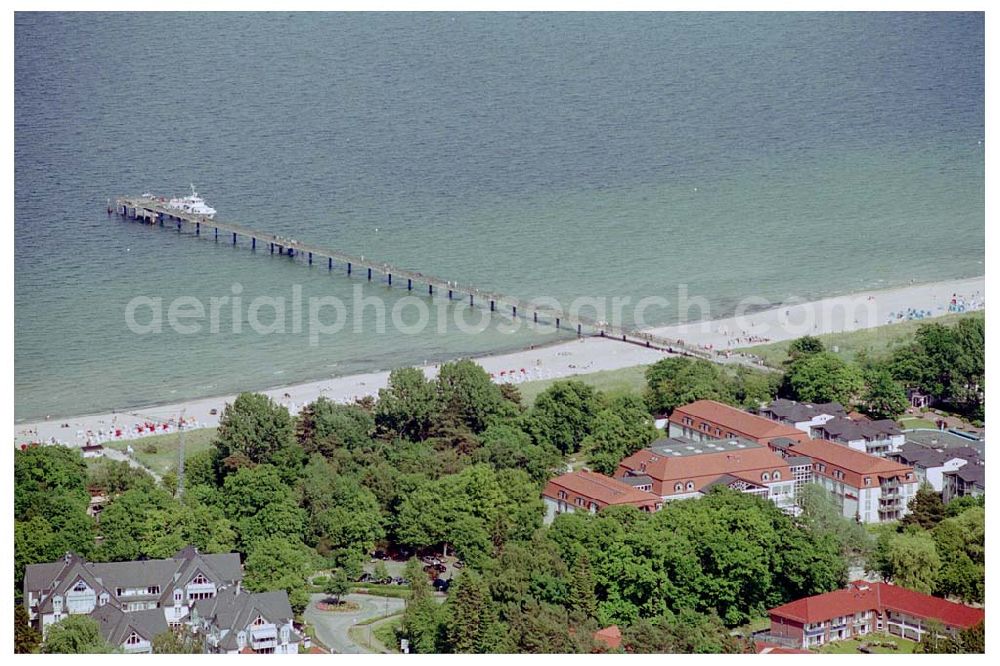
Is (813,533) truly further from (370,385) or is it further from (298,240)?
(298,240)

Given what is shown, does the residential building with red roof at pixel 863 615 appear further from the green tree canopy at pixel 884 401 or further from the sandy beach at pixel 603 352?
the sandy beach at pixel 603 352

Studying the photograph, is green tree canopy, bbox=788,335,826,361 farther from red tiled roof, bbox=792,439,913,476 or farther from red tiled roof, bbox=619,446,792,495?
red tiled roof, bbox=619,446,792,495

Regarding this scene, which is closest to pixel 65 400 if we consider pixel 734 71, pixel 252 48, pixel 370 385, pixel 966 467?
pixel 370 385

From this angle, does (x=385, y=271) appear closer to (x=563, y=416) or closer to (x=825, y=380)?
(x=563, y=416)

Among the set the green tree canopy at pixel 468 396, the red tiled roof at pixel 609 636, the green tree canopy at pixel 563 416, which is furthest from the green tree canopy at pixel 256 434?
the red tiled roof at pixel 609 636

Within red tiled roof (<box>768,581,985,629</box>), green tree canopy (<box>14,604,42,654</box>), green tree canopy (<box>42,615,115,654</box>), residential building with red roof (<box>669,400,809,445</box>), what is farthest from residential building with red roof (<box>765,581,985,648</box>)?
green tree canopy (<box>14,604,42,654</box>)

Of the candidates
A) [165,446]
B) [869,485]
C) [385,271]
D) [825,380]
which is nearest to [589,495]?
[869,485]
